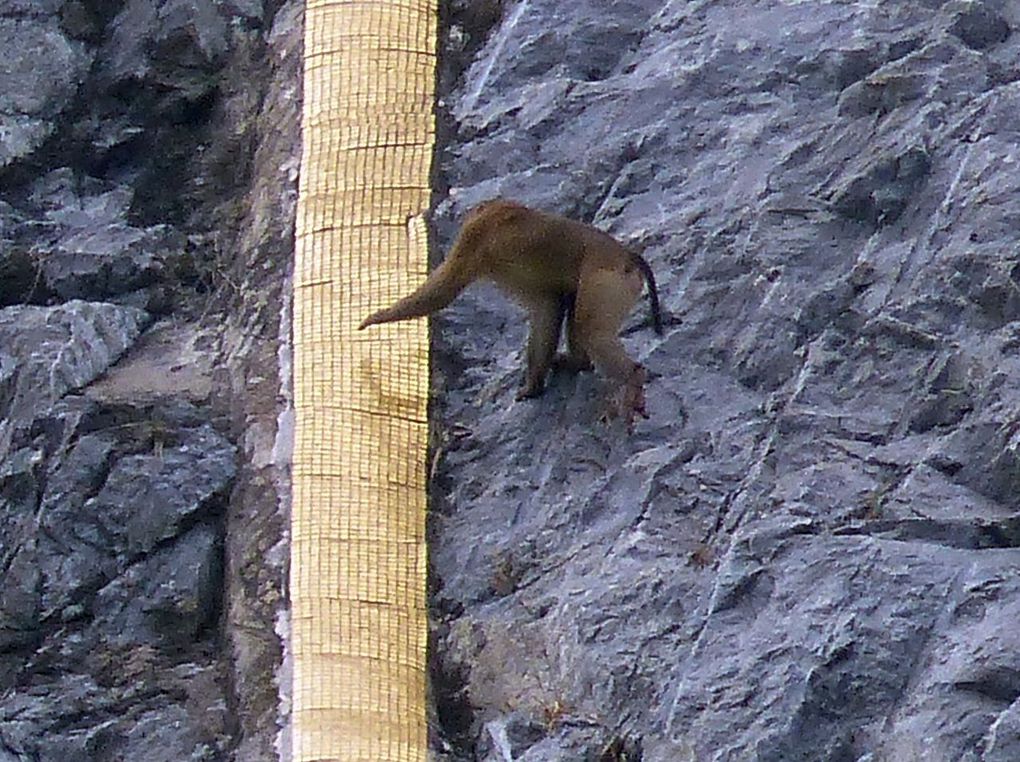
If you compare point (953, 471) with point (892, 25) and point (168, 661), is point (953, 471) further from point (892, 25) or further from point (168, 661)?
point (168, 661)

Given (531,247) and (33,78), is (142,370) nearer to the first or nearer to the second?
(33,78)

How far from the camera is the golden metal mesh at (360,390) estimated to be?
6707mm

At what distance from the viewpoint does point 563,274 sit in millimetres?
6766

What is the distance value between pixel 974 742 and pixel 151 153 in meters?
5.18

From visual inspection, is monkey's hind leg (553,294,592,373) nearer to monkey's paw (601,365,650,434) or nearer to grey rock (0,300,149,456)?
monkey's paw (601,365,650,434)

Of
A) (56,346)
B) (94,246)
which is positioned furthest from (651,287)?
(94,246)

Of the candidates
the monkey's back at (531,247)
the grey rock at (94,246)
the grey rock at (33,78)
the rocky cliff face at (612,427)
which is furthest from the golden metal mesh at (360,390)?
the grey rock at (33,78)

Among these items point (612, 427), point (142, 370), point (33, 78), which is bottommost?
point (142, 370)

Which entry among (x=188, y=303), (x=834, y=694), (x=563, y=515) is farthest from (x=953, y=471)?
(x=188, y=303)

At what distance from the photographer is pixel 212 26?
901cm

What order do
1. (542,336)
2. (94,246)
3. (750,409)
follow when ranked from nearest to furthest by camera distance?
(750,409) → (542,336) → (94,246)

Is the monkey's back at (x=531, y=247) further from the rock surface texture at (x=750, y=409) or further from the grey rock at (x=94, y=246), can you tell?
the grey rock at (x=94, y=246)

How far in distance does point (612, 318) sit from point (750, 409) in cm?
62

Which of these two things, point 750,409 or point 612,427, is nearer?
point 750,409
